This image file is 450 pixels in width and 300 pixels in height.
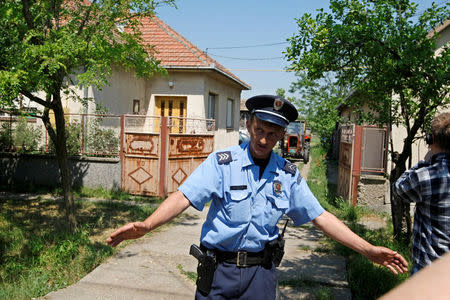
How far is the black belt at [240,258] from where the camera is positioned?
2.60 m

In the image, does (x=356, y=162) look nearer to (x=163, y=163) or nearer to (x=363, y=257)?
(x=363, y=257)

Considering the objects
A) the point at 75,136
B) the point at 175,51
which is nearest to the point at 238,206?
the point at 75,136

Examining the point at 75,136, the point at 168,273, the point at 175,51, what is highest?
the point at 175,51

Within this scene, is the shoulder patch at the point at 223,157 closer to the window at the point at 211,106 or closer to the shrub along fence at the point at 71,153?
the shrub along fence at the point at 71,153

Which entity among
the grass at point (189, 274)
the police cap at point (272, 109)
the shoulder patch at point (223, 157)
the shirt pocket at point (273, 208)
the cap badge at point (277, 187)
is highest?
the police cap at point (272, 109)

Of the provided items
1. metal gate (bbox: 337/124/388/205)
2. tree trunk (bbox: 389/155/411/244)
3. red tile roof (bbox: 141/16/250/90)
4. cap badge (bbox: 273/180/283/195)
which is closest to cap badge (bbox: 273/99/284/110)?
cap badge (bbox: 273/180/283/195)

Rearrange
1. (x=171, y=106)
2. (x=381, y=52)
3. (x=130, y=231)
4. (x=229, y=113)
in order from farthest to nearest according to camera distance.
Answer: (x=229, y=113)
(x=171, y=106)
(x=381, y=52)
(x=130, y=231)

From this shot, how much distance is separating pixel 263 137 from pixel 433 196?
1.17 m

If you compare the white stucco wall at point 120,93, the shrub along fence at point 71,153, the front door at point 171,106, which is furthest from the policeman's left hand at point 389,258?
the front door at point 171,106

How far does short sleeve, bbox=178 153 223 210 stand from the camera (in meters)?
2.58

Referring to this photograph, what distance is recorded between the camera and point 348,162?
Answer: 9.76 metres

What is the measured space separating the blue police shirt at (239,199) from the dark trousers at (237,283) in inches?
5.0

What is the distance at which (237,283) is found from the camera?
2.57 meters

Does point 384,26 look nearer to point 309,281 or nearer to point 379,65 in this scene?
point 379,65
